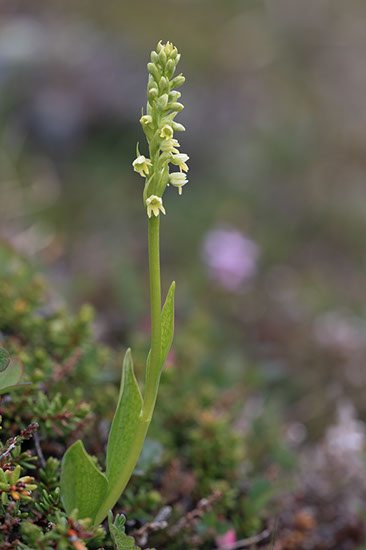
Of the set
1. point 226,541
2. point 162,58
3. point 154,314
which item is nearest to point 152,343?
point 154,314

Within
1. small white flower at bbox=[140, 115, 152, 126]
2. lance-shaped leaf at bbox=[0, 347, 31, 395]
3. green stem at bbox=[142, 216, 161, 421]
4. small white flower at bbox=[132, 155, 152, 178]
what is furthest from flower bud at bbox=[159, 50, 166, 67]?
lance-shaped leaf at bbox=[0, 347, 31, 395]

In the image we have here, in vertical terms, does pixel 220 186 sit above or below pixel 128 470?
below

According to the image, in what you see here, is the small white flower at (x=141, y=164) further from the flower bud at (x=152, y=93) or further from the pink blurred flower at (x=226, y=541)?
the pink blurred flower at (x=226, y=541)

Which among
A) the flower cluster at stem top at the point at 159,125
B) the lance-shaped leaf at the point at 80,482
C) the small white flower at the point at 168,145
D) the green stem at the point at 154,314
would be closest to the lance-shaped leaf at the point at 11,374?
the lance-shaped leaf at the point at 80,482

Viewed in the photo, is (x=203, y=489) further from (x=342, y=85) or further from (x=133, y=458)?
(x=342, y=85)

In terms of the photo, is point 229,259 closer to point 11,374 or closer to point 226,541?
point 226,541

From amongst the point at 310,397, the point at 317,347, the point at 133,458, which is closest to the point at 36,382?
the point at 133,458
